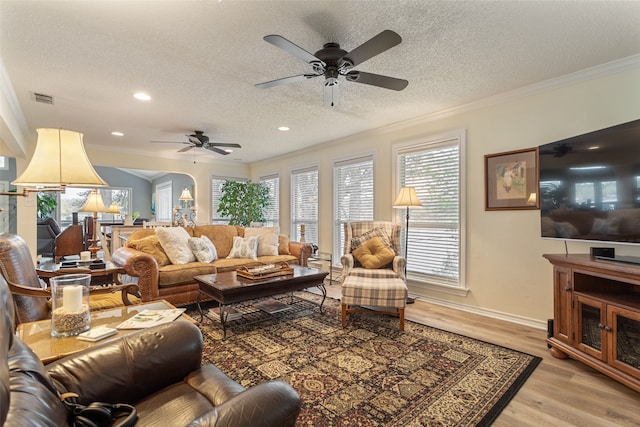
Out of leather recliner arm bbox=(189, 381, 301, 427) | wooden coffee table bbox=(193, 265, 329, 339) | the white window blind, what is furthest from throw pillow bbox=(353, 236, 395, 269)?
the white window blind

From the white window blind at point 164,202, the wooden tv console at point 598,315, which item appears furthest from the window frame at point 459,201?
the white window blind at point 164,202

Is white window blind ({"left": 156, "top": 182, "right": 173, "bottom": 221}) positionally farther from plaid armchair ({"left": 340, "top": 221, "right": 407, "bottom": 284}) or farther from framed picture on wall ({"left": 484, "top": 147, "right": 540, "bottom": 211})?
framed picture on wall ({"left": 484, "top": 147, "right": 540, "bottom": 211})

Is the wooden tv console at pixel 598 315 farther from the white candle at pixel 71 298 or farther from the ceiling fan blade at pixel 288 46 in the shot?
the white candle at pixel 71 298

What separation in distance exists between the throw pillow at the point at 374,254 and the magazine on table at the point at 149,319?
7.36ft

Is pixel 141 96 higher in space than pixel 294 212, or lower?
higher

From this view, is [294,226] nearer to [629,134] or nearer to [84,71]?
[84,71]

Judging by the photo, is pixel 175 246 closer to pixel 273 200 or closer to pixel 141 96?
pixel 141 96

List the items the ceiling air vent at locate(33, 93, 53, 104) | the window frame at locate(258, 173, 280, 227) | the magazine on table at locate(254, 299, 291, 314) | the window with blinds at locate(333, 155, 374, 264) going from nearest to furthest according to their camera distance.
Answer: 1. the ceiling air vent at locate(33, 93, 53, 104)
2. the magazine on table at locate(254, 299, 291, 314)
3. the window with blinds at locate(333, 155, 374, 264)
4. the window frame at locate(258, 173, 280, 227)

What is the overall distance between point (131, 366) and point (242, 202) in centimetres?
532

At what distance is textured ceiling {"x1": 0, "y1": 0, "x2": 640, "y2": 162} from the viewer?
6.48ft

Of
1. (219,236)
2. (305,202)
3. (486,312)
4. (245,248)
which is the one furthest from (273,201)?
(486,312)

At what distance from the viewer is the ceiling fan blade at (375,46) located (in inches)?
72.1

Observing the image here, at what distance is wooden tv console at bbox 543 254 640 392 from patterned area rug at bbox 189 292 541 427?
318 mm

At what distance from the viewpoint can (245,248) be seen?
14.8 feet
